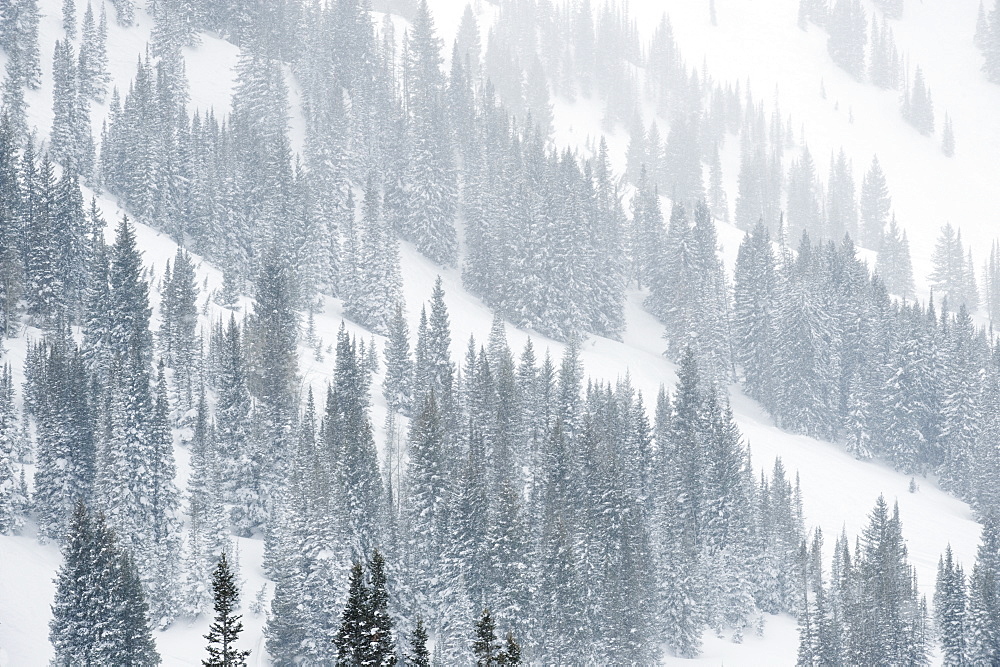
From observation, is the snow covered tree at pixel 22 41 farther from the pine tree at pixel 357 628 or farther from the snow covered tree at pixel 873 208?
the snow covered tree at pixel 873 208

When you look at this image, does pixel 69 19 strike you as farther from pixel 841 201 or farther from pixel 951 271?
pixel 841 201

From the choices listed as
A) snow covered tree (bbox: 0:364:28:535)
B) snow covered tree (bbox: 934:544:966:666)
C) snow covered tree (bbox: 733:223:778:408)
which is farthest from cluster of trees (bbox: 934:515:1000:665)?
snow covered tree (bbox: 0:364:28:535)

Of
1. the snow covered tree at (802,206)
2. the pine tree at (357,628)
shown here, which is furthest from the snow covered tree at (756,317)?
the pine tree at (357,628)

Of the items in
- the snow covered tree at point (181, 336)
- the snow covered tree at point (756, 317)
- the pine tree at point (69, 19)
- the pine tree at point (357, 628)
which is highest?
the pine tree at point (69, 19)

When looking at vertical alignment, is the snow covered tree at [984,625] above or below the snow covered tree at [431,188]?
below

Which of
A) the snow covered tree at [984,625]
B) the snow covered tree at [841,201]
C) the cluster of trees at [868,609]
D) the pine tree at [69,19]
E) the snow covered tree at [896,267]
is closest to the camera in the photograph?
the cluster of trees at [868,609]

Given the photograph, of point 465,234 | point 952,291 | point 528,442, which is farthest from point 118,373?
point 952,291

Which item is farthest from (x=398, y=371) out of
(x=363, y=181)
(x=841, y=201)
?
(x=841, y=201)

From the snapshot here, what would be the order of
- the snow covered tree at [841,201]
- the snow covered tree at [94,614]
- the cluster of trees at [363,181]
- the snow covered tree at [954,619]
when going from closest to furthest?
the snow covered tree at [94,614]
the snow covered tree at [954,619]
the cluster of trees at [363,181]
the snow covered tree at [841,201]

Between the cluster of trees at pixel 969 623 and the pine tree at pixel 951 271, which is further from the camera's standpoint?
the pine tree at pixel 951 271

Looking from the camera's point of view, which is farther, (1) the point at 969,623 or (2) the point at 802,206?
(2) the point at 802,206

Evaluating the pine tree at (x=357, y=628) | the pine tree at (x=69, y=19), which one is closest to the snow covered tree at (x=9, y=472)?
the pine tree at (x=357, y=628)

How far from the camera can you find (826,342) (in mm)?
114500

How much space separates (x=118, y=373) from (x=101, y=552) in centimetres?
1875
